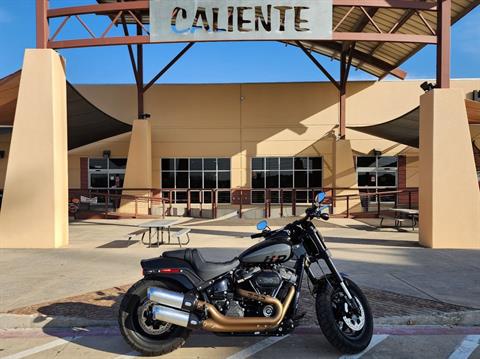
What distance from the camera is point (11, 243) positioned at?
8.89 metres

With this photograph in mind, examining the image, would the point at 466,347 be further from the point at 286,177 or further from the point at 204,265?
the point at 286,177

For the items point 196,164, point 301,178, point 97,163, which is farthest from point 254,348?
point 97,163

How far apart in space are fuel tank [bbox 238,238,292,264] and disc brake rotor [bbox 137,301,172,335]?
3.17 feet

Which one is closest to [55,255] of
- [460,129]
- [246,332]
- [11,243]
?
[11,243]

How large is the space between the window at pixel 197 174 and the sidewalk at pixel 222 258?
9.92m

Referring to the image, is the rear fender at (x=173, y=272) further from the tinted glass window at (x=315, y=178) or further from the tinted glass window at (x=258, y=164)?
the tinted glass window at (x=315, y=178)

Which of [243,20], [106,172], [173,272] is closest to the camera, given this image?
[173,272]

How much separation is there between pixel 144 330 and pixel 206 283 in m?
0.71

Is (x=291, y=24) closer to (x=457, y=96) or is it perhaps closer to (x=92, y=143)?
(x=457, y=96)

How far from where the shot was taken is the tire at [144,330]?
12.0ft

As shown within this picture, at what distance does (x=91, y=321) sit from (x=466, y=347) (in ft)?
12.4

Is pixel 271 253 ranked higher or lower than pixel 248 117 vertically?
lower

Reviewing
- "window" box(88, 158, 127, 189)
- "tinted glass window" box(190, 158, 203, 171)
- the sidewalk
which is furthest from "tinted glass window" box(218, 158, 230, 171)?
the sidewalk

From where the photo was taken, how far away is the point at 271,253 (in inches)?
140
